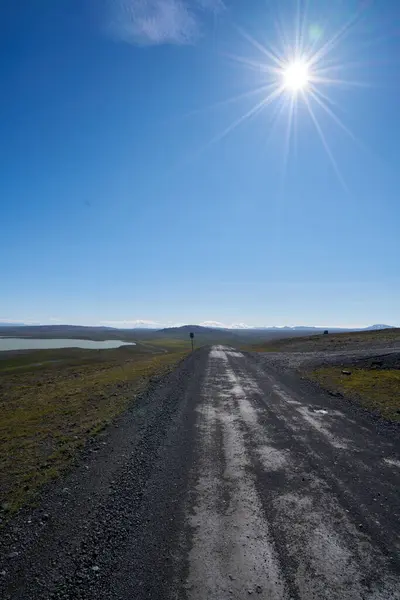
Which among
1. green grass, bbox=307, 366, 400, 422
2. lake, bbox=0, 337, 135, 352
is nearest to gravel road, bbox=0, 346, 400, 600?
green grass, bbox=307, 366, 400, 422

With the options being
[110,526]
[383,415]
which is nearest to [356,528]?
[110,526]

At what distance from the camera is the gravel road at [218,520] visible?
13.4 feet

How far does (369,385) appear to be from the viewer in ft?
59.4

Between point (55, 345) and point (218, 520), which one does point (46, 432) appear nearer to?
point (218, 520)

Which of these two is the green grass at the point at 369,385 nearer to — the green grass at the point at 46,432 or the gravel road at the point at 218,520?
the gravel road at the point at 218,520

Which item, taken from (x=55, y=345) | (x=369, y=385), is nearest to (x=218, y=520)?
(x=369, y=385)

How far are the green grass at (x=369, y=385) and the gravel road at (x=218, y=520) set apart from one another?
3.80m

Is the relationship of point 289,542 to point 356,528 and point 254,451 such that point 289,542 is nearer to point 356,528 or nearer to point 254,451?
point 356,528

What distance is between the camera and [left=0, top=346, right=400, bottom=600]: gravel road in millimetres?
4098

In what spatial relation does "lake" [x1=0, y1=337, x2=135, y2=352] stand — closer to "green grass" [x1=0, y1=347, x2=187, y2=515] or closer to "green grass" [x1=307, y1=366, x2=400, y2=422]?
"green grass" [x1=0, y1=347, x2=187, y2=515]

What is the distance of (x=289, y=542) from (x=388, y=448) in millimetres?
5719

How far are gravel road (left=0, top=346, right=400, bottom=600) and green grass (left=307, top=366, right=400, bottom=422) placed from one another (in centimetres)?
380

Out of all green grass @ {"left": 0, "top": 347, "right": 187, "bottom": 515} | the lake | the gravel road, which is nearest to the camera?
the gravel road

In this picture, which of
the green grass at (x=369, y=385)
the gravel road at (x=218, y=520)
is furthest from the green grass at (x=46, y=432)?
the green grass at (x=369, y=385)
